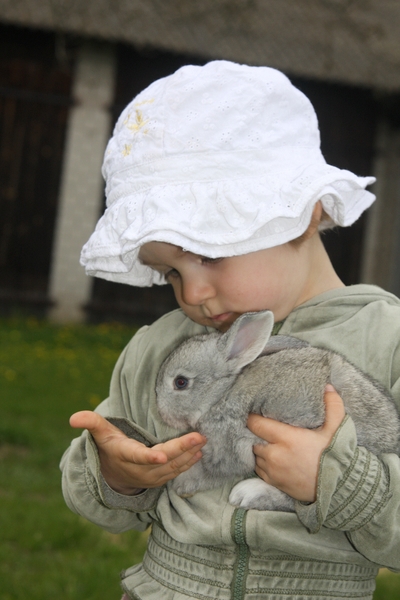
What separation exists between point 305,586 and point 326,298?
0.86m

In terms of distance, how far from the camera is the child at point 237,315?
197 cm

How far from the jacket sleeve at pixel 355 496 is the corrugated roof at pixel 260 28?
881 centimetres

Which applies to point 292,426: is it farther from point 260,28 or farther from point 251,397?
point 260,28

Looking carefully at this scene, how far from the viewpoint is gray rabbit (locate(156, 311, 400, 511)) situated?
206 cm

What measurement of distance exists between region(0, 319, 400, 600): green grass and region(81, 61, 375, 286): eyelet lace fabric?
1.99 m

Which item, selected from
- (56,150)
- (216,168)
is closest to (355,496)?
(216,168)

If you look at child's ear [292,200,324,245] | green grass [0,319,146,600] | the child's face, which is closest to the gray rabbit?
the child's face

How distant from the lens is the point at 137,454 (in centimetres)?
199

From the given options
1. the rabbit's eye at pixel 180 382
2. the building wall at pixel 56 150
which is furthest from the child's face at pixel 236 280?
the building wall at pixel 56 150

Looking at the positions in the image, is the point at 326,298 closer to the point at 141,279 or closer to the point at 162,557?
the point at 141,279

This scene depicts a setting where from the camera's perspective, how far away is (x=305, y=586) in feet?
6.89

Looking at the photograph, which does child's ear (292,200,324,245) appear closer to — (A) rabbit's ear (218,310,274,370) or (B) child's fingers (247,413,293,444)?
(A) rabbit's ear (218,310,274,370)

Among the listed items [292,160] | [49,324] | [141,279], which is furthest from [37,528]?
[49,324]

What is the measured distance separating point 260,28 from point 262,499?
31.1 ft
